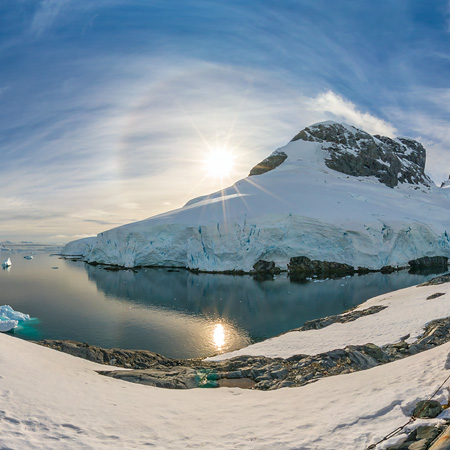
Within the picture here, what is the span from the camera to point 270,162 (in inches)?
3472

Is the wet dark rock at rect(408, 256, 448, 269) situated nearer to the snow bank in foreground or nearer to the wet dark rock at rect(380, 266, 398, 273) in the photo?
the wet dark rock at rect(380, 266, 398, 273)

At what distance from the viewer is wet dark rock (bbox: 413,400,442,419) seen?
4672 mm

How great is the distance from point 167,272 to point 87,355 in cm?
3726

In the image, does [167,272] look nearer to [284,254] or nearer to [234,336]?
[284,254]

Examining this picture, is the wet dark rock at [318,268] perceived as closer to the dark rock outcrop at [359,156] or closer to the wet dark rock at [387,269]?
the wet dark rock at [387,269]

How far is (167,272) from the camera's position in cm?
4931

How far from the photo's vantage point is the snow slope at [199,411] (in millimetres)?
4754

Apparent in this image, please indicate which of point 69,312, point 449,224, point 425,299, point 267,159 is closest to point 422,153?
point 267,159

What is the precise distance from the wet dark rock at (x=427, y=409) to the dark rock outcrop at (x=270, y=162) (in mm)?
83476

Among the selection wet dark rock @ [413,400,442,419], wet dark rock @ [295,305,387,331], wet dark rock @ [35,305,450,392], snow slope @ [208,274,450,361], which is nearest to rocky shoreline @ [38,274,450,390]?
wet dark rock @ [35,305,450,392]

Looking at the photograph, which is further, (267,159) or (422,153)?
(422,153)

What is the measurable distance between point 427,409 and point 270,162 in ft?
283

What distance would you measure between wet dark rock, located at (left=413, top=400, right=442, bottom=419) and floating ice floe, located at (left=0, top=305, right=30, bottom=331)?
23440 millimetres

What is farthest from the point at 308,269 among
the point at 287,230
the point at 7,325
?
the point at 7,325
